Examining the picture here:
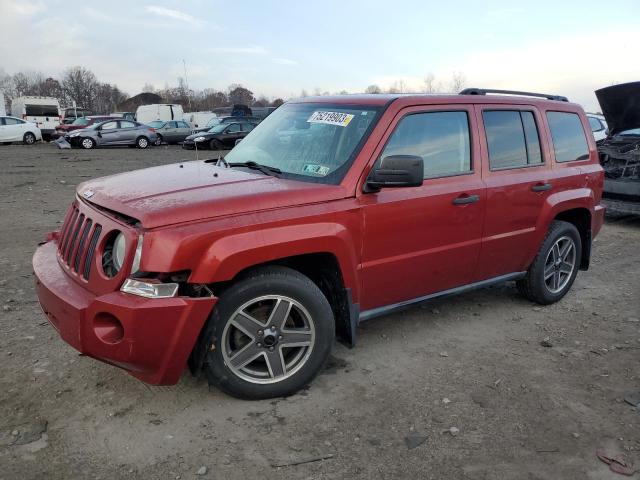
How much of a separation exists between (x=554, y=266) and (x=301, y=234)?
9.69 feet

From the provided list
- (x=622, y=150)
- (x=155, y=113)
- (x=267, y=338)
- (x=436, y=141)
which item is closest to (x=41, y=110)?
(x=155, y=113)

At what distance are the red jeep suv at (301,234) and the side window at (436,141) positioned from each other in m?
0.01

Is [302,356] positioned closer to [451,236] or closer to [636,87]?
[451,236]

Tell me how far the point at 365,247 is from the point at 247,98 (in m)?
94.9

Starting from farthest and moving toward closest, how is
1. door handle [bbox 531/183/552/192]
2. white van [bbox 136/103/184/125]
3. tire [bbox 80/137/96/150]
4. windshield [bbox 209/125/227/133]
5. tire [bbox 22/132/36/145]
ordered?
1. white van [bbox 136/103/184/125]
2. tire [bbox 22/132/36/145]
3. windshield [bbox 209/125/227/133]
4. tire [bbox 80/137/96/150]
5. door handle [bbox 531/183/552/192]

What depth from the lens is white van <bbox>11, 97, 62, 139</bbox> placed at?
31938 mm

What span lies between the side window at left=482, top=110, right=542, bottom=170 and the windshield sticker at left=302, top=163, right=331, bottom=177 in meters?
1.42

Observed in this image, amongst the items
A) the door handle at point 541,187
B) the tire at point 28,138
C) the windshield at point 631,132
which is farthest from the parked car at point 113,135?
the door handle at point 541,187

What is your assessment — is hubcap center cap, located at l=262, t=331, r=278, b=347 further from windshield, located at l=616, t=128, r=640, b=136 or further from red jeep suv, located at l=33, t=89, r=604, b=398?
windshield, located at l=616, t=128, r=640, b=136

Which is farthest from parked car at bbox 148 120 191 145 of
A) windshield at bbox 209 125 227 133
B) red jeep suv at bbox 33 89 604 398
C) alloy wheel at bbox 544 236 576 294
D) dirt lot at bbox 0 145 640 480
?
alloy wheel at bbox 544 236 576 294

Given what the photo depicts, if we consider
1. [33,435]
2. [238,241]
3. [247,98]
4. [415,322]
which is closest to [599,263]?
[415,322]

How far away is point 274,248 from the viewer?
3008 mm

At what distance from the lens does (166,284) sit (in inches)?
109

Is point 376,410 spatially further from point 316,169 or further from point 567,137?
point 567,137
